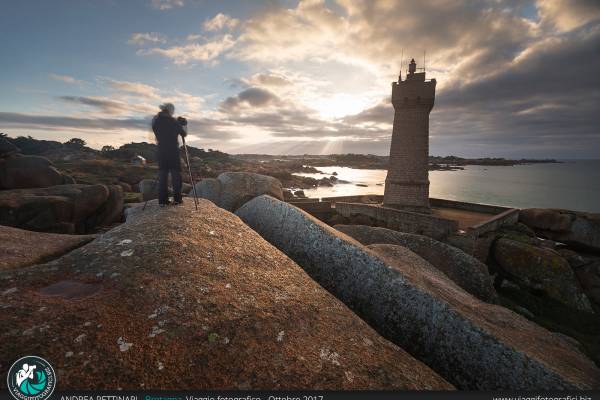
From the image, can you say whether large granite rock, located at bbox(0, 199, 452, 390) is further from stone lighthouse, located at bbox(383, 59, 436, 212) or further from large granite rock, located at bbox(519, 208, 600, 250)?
large granite rock, located at bbox(519, 208, 600, 250)

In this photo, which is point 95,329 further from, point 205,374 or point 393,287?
point 393,287

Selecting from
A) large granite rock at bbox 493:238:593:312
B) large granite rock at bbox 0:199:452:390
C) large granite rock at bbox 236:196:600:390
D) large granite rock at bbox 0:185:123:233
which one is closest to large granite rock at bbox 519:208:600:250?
large granite rock at bbox 493:238:593:312

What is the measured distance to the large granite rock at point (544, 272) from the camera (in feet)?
39.8

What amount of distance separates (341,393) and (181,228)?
13.5ft

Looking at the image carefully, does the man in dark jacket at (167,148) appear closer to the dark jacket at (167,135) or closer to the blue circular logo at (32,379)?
the dark jacket at (167,135)

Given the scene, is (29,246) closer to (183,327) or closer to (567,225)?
(183,327)

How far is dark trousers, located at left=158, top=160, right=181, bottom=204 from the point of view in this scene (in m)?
7.48

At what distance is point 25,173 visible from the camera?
17984 millimetres

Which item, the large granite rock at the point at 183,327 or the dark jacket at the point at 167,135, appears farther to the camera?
the dark jacket at the point at 167,135

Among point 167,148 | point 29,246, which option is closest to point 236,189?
point 167,148

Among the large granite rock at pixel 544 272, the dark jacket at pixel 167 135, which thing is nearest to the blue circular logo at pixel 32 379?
the dark jacket at pixel 167 135

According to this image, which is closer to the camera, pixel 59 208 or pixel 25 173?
pixel 59 208

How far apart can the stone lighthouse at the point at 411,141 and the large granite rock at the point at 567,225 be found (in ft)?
26.3

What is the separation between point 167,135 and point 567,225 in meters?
26.6
